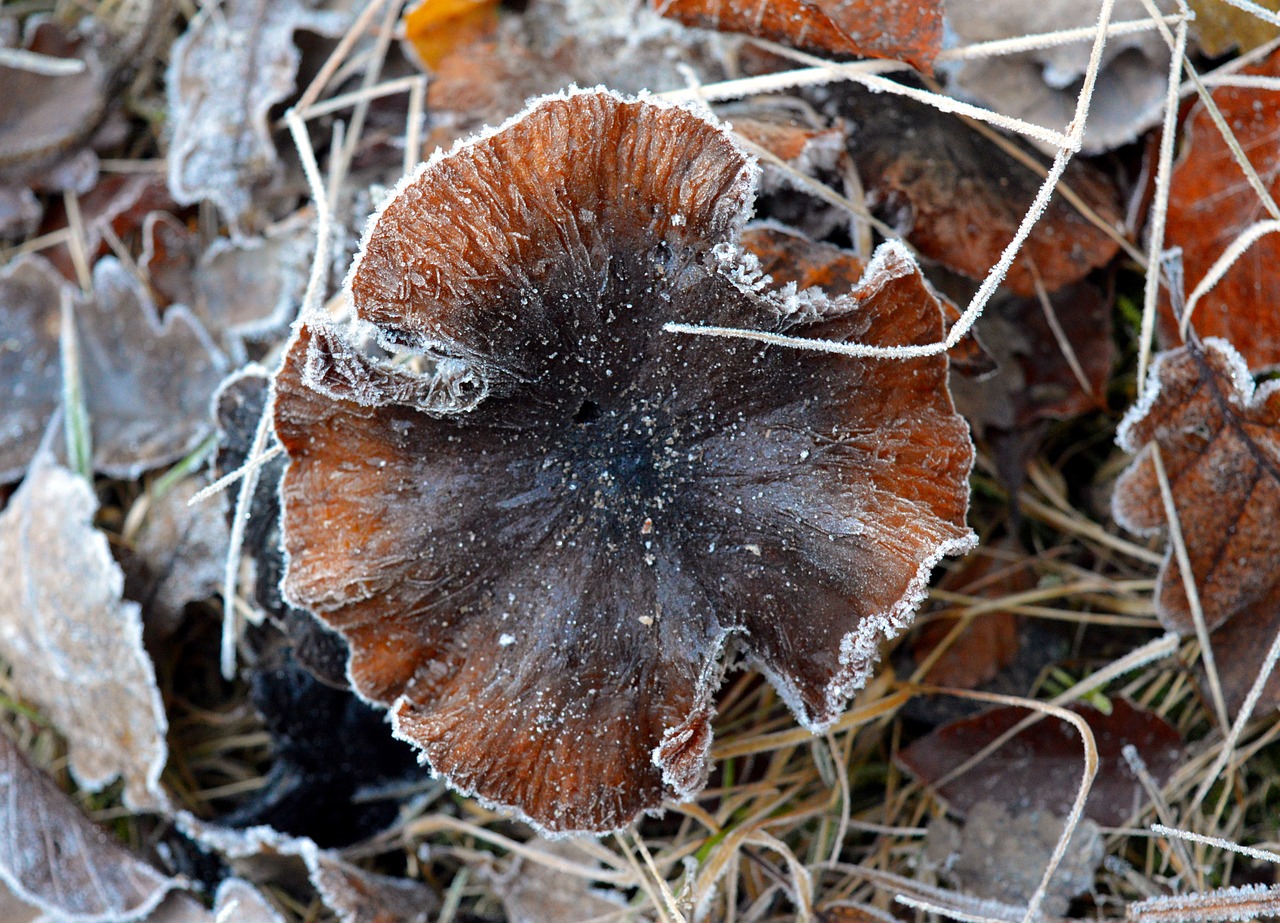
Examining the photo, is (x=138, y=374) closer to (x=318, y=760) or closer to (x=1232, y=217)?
(x=318, y=760)

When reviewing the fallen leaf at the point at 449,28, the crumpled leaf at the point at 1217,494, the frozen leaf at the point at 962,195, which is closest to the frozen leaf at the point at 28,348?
the fallen leaf at the point at 449,28

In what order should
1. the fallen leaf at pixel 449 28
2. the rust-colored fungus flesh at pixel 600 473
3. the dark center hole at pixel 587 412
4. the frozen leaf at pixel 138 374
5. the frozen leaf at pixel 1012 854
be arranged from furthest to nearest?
1. the frozen leaf at pixel 138 374
2. the fallen leaf at pixel 449 28
3. the frozen leaf at pixel 1012 854
4. the dark center hole at pixel 587 412
5. the rust-colored fungus flesh at pixel 600 473

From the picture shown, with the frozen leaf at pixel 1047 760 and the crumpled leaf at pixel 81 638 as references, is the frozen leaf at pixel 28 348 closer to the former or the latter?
the crumpled leaf at pixel 81 638

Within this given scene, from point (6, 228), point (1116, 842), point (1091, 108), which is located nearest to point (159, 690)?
point (6, 228)

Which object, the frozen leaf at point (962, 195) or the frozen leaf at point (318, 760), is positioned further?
the frozen leaf at point (318, 760)

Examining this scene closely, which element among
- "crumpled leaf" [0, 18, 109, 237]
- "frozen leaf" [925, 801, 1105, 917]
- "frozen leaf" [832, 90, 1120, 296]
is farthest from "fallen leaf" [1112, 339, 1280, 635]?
"crumpled leaf" [0, 18, 109, 237]

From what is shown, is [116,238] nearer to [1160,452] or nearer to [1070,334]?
[1070,334]
